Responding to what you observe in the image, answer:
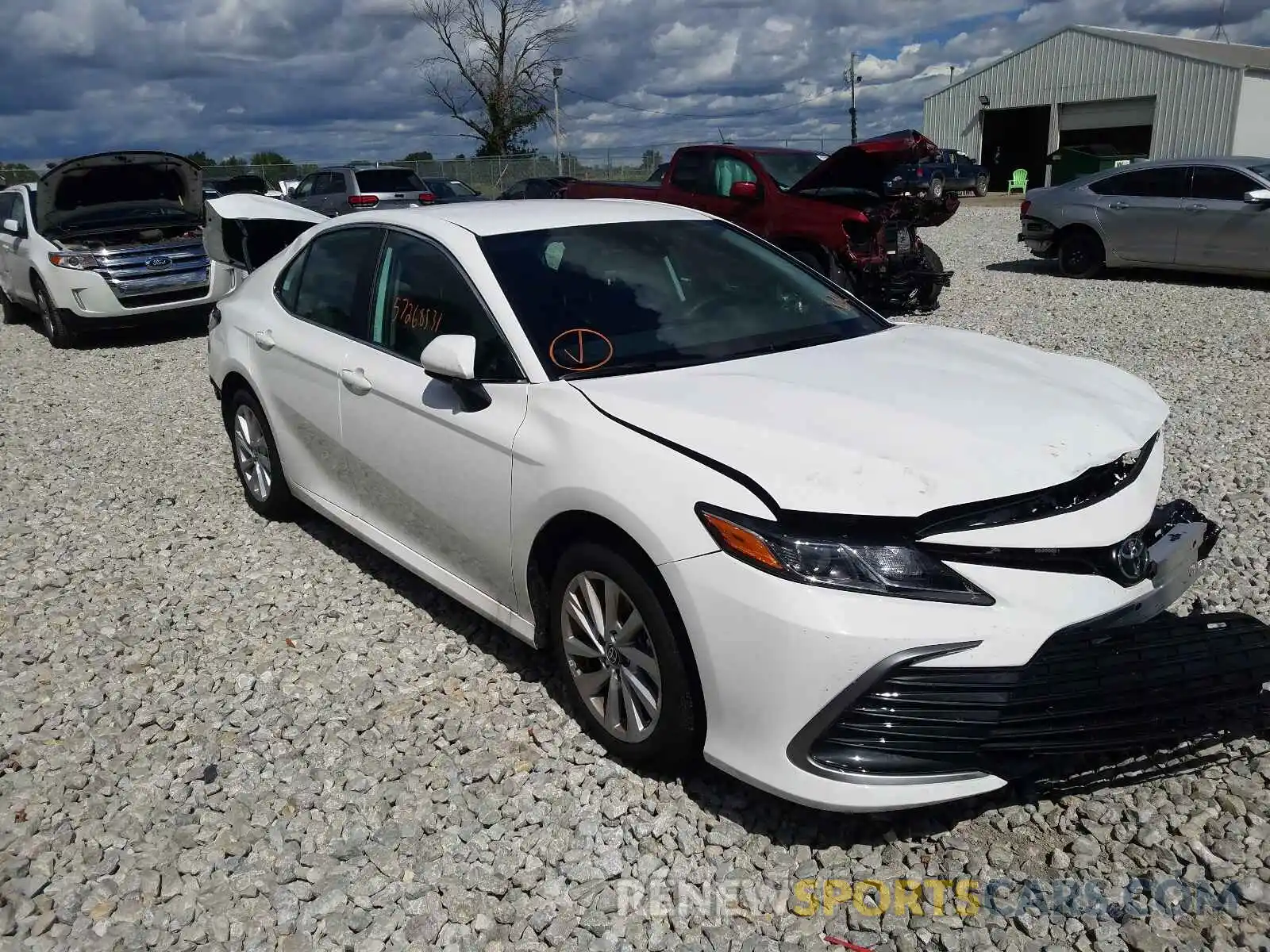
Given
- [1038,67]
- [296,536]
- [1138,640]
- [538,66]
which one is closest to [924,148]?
[296,536]

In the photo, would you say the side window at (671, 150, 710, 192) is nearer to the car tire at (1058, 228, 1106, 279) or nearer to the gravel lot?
the car tire at (1058, 228, 1106, 279)

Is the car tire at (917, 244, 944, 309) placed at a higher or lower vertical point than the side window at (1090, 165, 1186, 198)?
lower

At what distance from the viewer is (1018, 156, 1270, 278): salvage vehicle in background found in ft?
38.0

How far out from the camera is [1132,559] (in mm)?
2703

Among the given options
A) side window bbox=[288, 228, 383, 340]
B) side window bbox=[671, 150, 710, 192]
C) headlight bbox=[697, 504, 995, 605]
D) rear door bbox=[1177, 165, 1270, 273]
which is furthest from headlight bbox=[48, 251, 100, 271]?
rear door bbox=[1177, 165, 1270, 273]

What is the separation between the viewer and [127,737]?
3.52 metres

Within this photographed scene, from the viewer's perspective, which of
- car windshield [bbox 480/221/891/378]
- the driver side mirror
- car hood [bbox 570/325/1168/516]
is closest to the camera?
car hood [bbox 570/325/1168/516]

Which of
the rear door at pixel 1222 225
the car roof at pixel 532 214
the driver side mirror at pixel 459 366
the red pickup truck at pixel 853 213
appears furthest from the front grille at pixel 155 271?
the rear door at pixel 1222 225

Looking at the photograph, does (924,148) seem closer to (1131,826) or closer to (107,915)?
(1131,826)

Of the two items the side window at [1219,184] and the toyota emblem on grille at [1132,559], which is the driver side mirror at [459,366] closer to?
the toyota emblem on grille at [1132,559]

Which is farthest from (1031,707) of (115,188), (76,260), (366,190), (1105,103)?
(1105,103)

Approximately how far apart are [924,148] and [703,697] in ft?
28.7

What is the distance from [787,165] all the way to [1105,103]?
29.4 m

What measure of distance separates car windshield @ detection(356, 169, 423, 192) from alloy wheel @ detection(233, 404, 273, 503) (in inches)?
644
